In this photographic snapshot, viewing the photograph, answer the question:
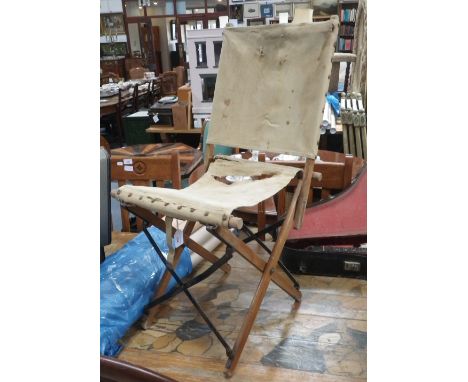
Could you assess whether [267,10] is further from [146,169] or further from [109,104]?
[146,169]

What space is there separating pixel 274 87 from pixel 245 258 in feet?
2.24

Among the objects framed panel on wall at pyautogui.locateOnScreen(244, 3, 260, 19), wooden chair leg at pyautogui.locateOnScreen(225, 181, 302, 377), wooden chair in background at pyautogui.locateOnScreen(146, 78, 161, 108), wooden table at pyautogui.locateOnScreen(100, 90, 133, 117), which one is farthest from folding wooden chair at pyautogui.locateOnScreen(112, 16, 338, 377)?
framed panel on wall at pyautogui.locateOnScreen(244, 3, 260, 19)

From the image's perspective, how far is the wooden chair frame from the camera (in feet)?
3.90

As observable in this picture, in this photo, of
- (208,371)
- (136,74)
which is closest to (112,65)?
(136,74)

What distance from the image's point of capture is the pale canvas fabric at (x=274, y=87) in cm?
138

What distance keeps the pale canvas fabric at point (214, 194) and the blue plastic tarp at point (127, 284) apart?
1.10 feet

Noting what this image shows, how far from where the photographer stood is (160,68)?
988 cm

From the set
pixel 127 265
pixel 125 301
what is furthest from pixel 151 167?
pixel 125 301

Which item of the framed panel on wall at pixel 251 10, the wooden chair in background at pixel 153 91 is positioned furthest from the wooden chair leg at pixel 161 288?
the framed panel on wall at pixel 251 10

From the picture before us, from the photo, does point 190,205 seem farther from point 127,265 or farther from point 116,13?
point 116,13

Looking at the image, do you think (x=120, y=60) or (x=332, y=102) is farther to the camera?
(x=120, y=60)

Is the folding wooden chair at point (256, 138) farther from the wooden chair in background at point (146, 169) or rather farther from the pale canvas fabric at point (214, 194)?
the wooden chair in background at point (146, 169)

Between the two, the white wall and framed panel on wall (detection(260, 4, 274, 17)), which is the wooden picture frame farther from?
framed panel on wall (detection(260, 4, 274, 17))

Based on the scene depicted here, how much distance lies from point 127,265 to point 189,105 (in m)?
2.32
